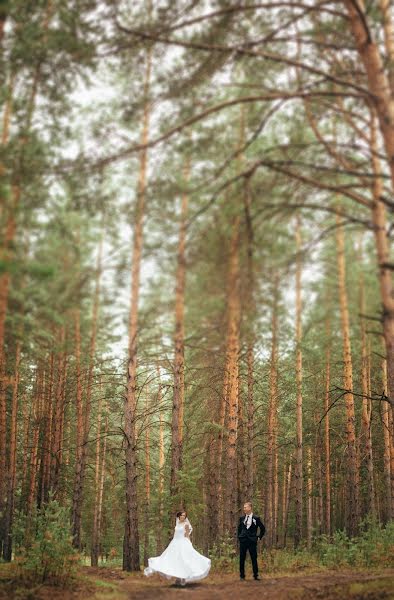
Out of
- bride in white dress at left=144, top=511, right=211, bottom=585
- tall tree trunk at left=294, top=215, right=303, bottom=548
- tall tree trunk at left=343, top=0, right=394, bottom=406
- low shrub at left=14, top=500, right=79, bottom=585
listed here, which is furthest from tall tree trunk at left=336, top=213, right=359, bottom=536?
low shrub at left=14, top=500, right=79, bottom=585

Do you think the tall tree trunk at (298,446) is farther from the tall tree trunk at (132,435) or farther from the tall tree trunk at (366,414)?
the tall tree trunk at (132,435)

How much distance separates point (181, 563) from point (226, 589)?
156cm

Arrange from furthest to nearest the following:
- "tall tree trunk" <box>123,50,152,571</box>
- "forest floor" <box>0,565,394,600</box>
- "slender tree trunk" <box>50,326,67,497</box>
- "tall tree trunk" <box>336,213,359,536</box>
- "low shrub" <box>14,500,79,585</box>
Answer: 1. "slender tree trunk" <box>50,326,67,497</box>
2. "tall tree trunk" <box>336,213,359,536</box>
3. "tall tree trunk" <box>123,50,152,571</box>
4. "low shrub" <box>14,500,79,585</box>
5. "forest floor" <box>0,565,394,600</box>

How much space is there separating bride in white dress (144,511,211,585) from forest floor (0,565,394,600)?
232mm

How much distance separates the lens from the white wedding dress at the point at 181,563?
34.8 feet

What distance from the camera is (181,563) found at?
10805mm

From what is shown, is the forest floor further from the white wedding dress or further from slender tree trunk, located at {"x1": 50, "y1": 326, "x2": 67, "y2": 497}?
slender tree trunk, located at {"x1": 50, "y1": 326, "x2": 67, "y2": 497}

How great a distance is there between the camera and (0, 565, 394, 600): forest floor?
7.10m

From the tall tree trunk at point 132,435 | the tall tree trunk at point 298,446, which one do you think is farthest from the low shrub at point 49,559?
the tall tree trunk at point 298,446

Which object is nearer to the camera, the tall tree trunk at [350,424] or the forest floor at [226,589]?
the forest floor at [226,589]

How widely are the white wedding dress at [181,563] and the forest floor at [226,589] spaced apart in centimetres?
24

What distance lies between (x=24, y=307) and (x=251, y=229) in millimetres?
3185

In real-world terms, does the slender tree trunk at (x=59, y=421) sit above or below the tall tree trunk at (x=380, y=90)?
below

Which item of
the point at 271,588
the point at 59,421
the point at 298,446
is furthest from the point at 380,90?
the point at 59,421
